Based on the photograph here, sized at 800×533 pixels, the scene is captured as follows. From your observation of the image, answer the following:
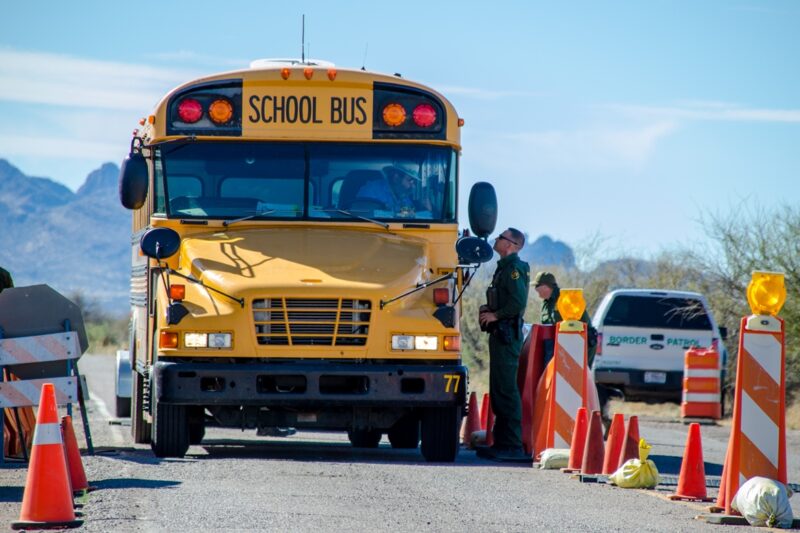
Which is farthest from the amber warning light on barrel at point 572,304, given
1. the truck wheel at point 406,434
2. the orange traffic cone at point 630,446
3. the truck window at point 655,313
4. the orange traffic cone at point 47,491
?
the truck window at point 655,313

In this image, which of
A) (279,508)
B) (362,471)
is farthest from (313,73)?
(279,508)

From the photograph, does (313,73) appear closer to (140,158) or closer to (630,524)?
(140,158)

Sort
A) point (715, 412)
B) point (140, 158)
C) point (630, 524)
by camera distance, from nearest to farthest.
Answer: point (630, 524) → point (140, 158) → point (715, 412)

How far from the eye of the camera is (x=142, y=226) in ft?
46.0

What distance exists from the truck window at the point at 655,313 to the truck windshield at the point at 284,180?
9.47 meters

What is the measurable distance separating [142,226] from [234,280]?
2.52 meters

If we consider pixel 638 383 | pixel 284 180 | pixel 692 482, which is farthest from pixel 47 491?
pixel 638 383

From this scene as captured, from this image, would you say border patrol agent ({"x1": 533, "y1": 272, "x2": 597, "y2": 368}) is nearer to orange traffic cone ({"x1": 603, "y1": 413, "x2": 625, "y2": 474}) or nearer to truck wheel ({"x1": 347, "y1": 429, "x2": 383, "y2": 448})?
truck wheel ({"x1": 347, "y1": 429, "x2": 383, "y2": 448})

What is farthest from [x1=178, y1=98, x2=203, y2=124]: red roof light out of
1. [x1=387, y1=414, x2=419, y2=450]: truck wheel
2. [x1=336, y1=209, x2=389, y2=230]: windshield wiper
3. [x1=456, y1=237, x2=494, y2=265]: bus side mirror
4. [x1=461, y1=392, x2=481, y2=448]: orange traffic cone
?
[x1=461, y1=392, x2=481, y2=448]: orange traffic cone

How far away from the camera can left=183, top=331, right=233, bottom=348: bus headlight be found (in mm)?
11711

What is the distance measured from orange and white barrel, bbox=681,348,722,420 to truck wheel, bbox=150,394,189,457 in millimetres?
11019

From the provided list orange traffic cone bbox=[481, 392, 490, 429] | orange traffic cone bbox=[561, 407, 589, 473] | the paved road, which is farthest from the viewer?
orange traffic cone bbox=[481, 392, 490, 429]

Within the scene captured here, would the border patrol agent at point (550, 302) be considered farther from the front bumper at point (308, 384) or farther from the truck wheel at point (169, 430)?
the truck wheel at point (169, 430)

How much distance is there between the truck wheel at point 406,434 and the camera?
14359 mm
